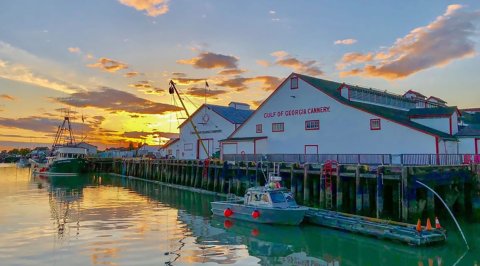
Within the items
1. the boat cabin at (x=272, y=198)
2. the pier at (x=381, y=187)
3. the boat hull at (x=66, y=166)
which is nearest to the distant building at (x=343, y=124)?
the pier at (x=381, y=187)

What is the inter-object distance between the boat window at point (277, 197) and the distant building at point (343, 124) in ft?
45.9

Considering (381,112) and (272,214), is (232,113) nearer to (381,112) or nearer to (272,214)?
(381,112)

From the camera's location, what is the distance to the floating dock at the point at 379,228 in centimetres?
1944

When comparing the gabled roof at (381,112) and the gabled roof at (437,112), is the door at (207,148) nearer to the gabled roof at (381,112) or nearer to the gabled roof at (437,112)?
the gabled roof at (381,112)

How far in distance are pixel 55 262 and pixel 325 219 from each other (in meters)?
14.7

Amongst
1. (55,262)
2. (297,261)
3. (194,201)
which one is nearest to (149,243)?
(55,262)

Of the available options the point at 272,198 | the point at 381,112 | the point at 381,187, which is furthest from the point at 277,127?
the point at 381,187

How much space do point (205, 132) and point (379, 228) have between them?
148 feet

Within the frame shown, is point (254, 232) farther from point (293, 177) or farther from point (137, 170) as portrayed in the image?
point (137, 170)

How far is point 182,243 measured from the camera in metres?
21.0

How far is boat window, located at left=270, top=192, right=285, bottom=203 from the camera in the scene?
82.0 feet

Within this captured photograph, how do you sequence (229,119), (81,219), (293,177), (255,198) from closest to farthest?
(255,198), (81,219), (293,177), (229,119)

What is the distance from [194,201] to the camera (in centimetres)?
3788

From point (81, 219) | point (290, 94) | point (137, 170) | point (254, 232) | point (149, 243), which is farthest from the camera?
point (137, 170)
